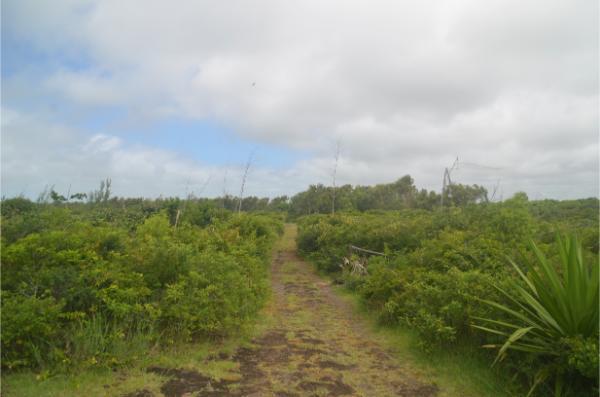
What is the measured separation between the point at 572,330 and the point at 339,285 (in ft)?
29.6

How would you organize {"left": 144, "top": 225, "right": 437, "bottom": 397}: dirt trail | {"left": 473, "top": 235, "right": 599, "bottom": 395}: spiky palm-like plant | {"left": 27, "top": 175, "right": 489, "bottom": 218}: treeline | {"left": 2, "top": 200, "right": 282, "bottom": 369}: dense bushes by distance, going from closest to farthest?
{"left": 473, "top": 235, "right": 599, "bottom": 395}: spiky palm-like plant, {"left": 2, "top": 200, "right": 282, "bottom": 369}: dense bushes, {"left": 144, "top": 225, "right": 437, "bottom": 397}: dirt trail, {"left": 27, "top": 175, "right": 489, "bottom": 218}: treeline

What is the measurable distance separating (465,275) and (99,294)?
5.22m

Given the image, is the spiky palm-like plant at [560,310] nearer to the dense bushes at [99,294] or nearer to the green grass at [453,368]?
the green grass at [453,368]

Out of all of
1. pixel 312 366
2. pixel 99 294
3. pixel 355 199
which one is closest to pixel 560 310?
pixel 312 366

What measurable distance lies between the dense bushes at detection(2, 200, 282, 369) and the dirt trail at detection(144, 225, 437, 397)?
27.6 inches

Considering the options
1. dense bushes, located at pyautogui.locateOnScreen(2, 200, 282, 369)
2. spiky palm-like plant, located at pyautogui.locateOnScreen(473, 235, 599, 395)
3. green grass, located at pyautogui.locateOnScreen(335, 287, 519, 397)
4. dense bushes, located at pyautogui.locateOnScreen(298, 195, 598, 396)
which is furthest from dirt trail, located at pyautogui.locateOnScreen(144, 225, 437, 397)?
spiky palm-like plant, located at pyautogui.locateOnScreen(473, 235, 599, 395)

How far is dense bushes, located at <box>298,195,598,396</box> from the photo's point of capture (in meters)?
4.30

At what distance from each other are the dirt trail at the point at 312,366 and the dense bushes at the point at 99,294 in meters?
0.70

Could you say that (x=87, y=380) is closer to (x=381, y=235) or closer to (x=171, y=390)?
(x=171, y=390)

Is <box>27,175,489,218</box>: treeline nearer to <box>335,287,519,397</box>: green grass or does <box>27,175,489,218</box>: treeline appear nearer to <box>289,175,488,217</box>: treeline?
<box>289,175,488,217</box>: treeline

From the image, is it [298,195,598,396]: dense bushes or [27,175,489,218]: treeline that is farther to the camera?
[27,175,489,218]: treeline

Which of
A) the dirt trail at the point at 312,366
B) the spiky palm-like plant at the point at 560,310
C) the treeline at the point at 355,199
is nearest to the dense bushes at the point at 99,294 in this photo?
the dirt trail at the point at 312,366

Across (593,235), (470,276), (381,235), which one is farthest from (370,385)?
(381,235)

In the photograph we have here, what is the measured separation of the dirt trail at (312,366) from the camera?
448 cm
